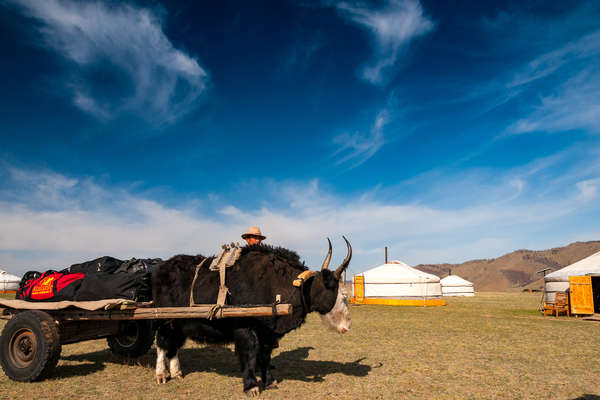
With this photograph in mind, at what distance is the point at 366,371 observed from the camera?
324 inches

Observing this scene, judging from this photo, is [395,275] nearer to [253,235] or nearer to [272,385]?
[253,235]

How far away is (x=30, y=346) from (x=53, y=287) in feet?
3.74

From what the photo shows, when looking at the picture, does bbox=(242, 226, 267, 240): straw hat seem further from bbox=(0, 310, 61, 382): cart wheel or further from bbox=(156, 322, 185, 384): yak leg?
bbox=(0, 310, 61, 382): cart wheel

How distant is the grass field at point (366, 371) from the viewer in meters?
6.64

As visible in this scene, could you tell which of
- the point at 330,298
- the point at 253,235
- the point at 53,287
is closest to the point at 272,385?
the point at 330,298

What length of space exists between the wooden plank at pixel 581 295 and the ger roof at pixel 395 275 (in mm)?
12307

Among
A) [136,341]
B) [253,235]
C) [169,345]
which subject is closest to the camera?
[169,345]

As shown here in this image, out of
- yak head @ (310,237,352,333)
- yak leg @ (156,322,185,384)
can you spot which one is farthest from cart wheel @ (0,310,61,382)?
yak head @ (310,237,352,333)

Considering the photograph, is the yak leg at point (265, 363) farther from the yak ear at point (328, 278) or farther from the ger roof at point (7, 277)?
the ger roof at point (7, 277)

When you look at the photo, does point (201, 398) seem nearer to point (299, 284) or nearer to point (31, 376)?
point (299, 284)

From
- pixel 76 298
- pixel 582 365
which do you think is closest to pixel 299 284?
pixel 76 298

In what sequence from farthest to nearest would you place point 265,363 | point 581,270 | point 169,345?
point 581,270
point 169,345
point 265,363

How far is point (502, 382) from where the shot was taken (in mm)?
7477

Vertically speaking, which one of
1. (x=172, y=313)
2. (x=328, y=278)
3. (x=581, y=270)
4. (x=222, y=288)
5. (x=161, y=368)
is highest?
(x=328, y=278)
